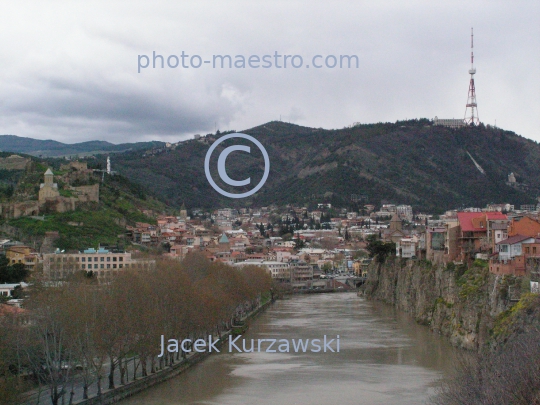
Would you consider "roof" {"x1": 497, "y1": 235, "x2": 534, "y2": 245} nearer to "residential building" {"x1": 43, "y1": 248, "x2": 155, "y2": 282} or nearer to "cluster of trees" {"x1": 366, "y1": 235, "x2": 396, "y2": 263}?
"residential building" {"x1": 43, "y1": 248, "x2": 155, "y2": 282}

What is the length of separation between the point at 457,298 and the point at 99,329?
1581 cm

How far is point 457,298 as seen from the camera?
3105cm

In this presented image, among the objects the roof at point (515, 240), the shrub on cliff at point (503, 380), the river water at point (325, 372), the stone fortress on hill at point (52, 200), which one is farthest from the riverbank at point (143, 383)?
the stone fortress on hill at point (52, 200)

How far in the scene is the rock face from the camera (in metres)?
25.4

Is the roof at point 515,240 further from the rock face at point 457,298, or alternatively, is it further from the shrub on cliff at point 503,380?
the shrub on cliff at point 503,380

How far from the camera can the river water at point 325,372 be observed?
1928cm

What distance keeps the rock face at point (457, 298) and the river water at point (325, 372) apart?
2.59ft

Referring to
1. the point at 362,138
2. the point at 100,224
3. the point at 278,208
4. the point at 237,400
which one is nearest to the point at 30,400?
the point at 237,400

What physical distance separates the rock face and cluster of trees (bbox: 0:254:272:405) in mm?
8408

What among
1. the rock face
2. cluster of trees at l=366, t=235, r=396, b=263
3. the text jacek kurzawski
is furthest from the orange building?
cluster of trees at l=366, t=235, r=396, b=263

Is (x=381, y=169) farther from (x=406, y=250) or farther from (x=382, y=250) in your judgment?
(x=406, y=250)

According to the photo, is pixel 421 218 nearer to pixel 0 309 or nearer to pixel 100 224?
pixel 100 224

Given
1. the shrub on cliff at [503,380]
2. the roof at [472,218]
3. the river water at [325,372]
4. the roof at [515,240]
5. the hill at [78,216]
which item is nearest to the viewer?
the shrub on cliff at [503,380]

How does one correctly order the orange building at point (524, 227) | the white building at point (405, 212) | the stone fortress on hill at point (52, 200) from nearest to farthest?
1. the orange building at point (524, 227)
2. the stone fortress on hill at point (52, 200)
3. the white building at point (405, 212)
